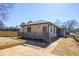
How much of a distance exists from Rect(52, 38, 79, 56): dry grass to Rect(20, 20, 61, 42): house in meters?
0.31

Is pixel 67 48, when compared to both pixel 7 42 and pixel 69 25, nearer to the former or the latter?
pixel 69 25

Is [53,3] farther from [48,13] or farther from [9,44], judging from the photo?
[9,44]

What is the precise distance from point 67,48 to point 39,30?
0.77 metres

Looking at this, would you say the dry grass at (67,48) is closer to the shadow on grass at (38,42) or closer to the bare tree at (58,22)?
the shadow on grass at (38,42)

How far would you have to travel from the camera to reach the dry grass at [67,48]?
3.74 meters

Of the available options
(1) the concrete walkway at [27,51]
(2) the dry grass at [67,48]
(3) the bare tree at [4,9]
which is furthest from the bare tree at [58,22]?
(3) the bare tree at [4,9]

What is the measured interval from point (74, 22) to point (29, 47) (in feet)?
3.82

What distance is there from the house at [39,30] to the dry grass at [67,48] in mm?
306

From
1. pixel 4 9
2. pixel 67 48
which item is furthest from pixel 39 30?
pixel 4 9

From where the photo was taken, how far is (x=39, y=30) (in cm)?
399

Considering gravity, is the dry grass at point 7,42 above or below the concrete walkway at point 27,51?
above

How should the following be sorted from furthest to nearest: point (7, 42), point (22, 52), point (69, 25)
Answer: point (7, 42) < point (69, 25) < point (22, 52)

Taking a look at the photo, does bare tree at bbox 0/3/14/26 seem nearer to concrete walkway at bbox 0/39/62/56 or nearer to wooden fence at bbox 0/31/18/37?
wooden fence at bbox 0/31/18/37

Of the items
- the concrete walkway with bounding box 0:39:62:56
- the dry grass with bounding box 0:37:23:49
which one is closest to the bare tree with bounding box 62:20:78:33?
the concrete walkway with bounding box 0:39:62:56
